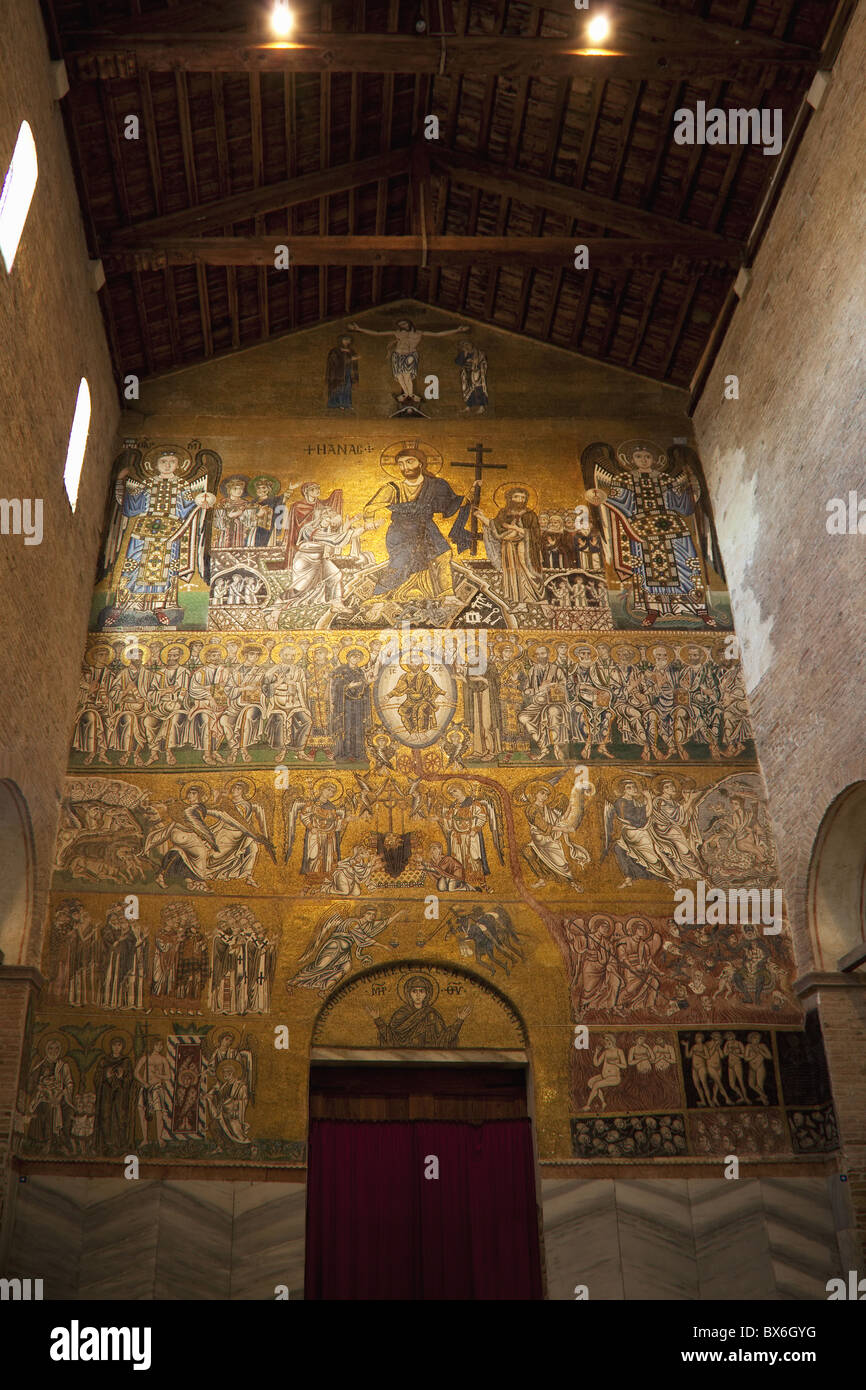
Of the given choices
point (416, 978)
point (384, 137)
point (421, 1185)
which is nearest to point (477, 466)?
point (384, 137)

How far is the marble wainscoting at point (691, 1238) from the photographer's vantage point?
10922mm

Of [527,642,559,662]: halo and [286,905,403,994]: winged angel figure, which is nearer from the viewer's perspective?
[286,905,403,994]: winged angel figure

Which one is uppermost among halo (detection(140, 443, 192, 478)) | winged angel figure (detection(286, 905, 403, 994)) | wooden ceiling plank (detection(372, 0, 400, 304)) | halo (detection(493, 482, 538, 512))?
wooden ceiling plank (detection(372, 0, 400, 304))

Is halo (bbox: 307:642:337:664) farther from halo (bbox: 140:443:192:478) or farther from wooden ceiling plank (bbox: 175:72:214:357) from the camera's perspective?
wooden ceiling plank (bbox: 175:72:214:357)

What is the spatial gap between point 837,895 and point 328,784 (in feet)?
17.9

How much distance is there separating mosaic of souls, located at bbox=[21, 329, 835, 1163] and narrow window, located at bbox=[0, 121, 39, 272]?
453 cm

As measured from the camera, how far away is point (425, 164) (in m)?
14.7

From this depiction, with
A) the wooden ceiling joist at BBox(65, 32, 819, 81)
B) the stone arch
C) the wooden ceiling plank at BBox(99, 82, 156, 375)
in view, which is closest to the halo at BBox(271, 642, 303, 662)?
the stone arch

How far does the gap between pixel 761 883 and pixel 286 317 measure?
9737mm

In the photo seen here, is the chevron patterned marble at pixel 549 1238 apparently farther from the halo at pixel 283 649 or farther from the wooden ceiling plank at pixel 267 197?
the wooden ceiling plank at pixel 267 197

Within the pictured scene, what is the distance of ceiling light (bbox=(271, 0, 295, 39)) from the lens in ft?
39.4

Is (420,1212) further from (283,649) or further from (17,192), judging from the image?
(17,192)
